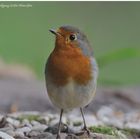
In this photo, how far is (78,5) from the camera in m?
7.76

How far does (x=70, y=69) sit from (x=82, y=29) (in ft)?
5.86

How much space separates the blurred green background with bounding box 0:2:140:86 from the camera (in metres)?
7.05

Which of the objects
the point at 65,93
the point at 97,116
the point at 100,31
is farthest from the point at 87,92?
the point at 100,31

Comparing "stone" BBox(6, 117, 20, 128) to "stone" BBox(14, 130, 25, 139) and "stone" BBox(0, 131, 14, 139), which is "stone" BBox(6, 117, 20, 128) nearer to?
"stone" BBox(14, 130, 25, 139)

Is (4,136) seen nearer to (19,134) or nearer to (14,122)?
(19,134)

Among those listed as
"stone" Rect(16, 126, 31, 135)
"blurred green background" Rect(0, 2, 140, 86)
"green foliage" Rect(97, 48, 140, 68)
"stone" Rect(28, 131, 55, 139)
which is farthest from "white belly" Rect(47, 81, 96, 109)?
"green foliage" Rect(97, 48, 140, 68)

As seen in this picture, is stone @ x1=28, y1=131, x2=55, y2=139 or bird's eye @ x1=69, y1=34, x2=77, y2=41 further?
stone @ x1=28, y1=131, x2=55, y2=139

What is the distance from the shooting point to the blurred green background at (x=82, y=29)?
7.05 m

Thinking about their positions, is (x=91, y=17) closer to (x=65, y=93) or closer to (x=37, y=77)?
(x=37, y=77)

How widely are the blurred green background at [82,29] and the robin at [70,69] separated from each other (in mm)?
1273

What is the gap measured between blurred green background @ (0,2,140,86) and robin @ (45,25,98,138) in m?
1.27

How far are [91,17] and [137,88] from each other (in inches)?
36.4

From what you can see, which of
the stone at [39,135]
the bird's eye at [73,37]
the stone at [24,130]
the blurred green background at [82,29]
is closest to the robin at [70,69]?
the bird's eye at [73,37]

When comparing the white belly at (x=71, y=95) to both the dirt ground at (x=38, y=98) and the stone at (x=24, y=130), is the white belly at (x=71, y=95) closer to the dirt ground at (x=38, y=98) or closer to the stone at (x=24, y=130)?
the stone at (x=24, y=130)
